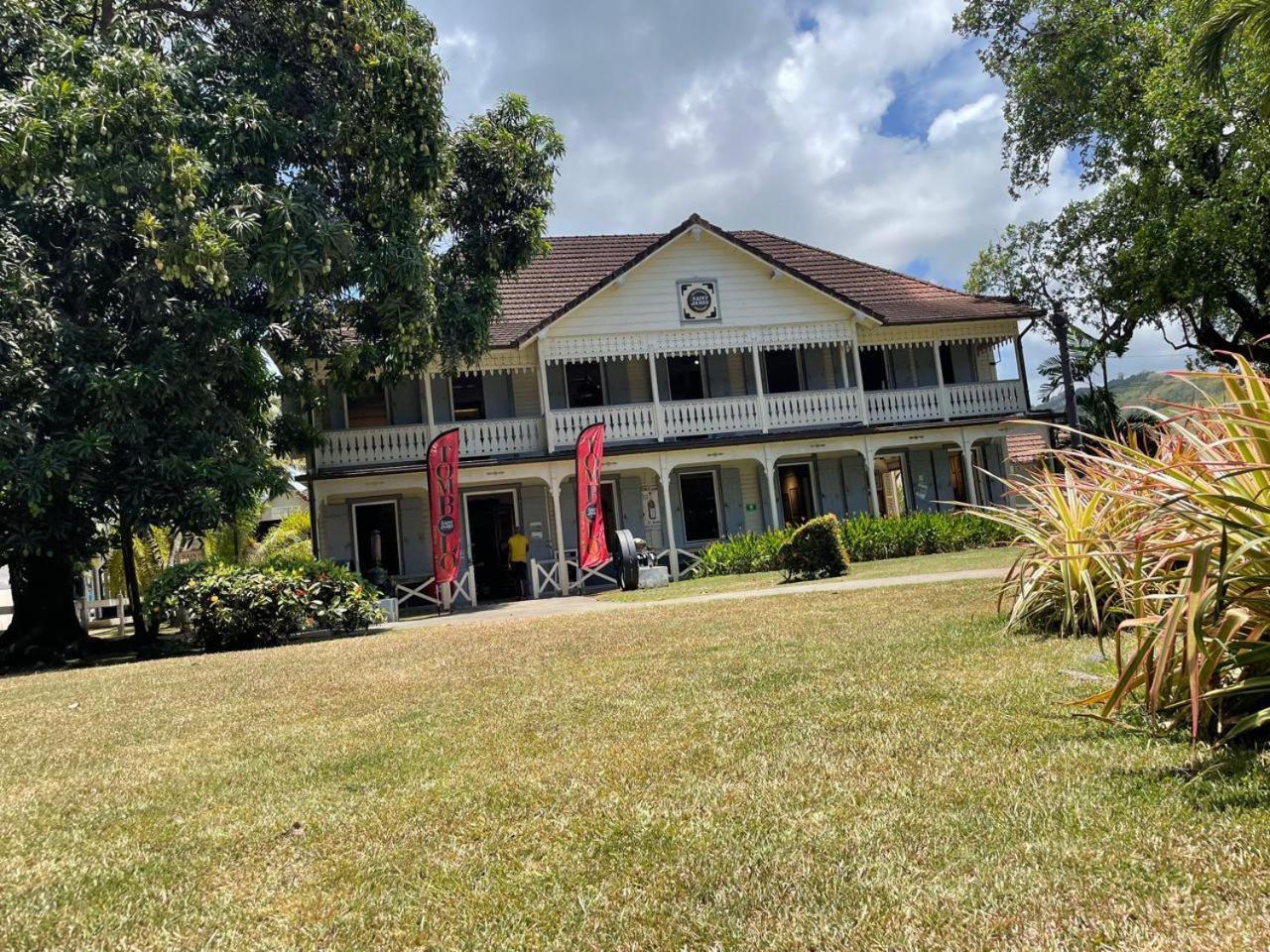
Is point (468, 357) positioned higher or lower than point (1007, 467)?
higher

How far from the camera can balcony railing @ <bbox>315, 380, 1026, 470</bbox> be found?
21.6 m

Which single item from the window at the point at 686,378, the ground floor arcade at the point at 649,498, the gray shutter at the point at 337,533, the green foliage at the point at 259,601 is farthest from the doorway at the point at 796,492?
the green foliage at the point at 259,601

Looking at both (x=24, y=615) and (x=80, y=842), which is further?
(x=24, y=615)

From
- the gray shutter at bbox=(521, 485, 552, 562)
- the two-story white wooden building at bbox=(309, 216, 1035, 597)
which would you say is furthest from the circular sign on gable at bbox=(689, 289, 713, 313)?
the gray shutter at bbox=(521, 485, 552, 562)

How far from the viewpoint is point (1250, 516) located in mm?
3699

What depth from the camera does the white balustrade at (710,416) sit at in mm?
22891

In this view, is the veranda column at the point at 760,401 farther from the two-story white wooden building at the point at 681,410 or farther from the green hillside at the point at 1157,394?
the green hillside at the point at 1157,394

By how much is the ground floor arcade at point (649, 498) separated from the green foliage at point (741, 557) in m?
0.93

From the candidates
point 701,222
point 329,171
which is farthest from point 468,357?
point 701,222

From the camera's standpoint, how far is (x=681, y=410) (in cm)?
2300

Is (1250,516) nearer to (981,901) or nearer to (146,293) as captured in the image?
(981,901)

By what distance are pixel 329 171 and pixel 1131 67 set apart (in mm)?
18156

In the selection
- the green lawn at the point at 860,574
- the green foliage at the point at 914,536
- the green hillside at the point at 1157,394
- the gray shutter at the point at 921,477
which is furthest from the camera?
the gray shutter at the point at 921,477

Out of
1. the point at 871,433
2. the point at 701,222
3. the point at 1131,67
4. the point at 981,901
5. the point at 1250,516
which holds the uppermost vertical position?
the point at 1131,67
